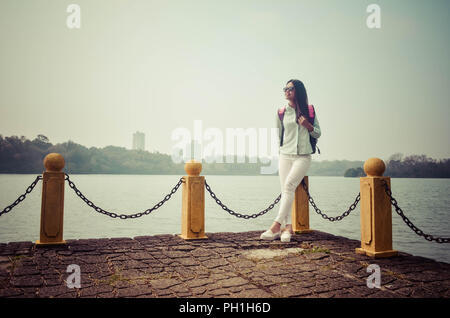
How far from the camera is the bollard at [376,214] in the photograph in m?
4.87

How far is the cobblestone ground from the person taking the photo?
133 inches

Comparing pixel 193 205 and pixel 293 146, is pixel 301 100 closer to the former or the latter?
pixel 293 146

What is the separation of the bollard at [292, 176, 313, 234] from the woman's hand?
1293 millimetres

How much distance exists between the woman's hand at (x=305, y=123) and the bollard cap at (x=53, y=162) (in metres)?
4.21

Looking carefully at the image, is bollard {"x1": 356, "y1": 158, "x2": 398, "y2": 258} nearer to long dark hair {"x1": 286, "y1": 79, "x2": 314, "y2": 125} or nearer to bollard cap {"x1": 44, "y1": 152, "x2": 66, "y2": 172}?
long dark hair {"x1": 286, "y1": 79, "x2": 314, "y2": 125}

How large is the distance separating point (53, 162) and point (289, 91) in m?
4.30

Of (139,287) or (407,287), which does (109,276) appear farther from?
(407,287)

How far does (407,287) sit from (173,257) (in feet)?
9.82

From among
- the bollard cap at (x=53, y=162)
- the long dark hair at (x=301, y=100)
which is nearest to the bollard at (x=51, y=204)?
the bollard cap at (x=53, y=162)

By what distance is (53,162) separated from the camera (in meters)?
5.64

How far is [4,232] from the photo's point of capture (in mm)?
16625
